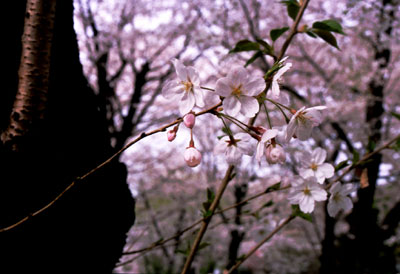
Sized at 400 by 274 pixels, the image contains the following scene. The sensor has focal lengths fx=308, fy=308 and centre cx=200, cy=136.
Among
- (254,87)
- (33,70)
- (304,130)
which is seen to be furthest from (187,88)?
(33,70)

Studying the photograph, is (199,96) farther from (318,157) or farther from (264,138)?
(318,157)

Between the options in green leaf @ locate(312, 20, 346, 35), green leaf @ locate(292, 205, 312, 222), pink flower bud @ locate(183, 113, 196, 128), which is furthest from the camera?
green leaf @ locate(292, 205, 312, 222)

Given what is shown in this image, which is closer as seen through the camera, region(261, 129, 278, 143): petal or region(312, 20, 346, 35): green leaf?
region(261, 129, 278, 143): petal

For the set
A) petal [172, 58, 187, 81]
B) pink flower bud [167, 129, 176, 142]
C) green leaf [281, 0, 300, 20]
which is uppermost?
green leaf [281, 0, 300, 20]

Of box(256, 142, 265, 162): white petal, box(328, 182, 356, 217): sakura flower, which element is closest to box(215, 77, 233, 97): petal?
box(256, 142, 265, 162): white petal

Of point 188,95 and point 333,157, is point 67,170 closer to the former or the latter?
point 188,95

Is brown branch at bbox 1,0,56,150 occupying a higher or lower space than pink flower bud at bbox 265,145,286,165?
higher

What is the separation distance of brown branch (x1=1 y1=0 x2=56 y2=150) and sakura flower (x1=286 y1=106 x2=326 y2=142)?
512mm

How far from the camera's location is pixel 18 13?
69cm

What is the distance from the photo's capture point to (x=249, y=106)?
19.6 inches

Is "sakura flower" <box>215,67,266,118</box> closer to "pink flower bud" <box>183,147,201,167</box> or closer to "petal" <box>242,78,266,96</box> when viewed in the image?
"petal" <box>242,78,266,96</box>

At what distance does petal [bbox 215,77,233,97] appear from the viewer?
456mm

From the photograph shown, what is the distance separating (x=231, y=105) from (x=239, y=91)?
36mm

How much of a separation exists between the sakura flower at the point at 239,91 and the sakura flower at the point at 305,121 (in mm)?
84
